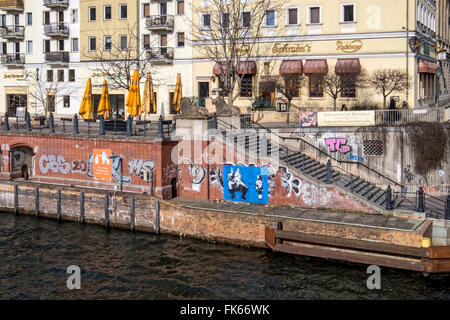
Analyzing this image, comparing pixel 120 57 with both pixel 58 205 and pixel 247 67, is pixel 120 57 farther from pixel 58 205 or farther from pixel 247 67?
pixel 58 205

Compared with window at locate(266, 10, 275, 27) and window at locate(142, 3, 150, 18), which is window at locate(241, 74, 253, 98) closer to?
window at locate(266, 10, 275, 27)

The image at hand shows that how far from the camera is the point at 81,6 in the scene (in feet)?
161

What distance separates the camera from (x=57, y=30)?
5019 cm

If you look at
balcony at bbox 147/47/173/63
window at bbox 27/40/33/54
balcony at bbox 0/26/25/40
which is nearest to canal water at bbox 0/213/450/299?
balcony at bbox 147/47/173/63

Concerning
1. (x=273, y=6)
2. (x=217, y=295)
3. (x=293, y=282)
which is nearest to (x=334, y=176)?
(x=293, y=282)

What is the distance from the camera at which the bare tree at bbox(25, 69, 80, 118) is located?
A: 5028 cm

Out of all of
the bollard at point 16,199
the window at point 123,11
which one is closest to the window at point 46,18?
the window at point 123,11

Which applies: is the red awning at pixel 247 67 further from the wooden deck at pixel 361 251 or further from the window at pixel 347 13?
the wooden deck at pixel 361 251

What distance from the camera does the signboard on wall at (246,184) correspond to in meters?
26.3

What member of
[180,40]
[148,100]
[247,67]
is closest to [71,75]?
[180,40]

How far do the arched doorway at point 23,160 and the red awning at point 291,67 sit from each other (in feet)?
58.2

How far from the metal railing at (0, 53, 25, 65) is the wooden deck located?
37768 millimetres

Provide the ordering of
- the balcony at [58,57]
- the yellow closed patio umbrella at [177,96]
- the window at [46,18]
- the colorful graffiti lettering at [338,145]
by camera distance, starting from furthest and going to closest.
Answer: the window at [46,18] < the balcony at [58,57] < the yellow closed patio umbrella at [177,96] < the colorful graffiti lettering at [338,145]

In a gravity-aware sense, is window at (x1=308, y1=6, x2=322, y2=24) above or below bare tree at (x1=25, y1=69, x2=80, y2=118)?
above
